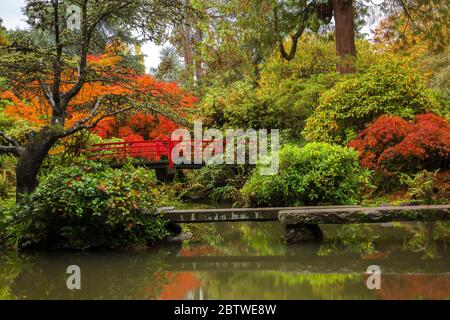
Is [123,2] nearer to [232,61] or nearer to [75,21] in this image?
[75,21]

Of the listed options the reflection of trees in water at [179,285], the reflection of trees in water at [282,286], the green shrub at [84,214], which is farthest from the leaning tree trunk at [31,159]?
the reflection of trees in water at [282,286]

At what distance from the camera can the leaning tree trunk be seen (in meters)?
7.92

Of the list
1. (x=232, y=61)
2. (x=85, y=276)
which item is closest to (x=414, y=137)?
→ (x=85, y=276)

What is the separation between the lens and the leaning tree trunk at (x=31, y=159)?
26.0ft

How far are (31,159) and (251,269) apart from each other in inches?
160

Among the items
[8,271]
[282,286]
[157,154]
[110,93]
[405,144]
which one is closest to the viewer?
[282,286]

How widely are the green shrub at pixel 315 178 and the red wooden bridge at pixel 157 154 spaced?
4153 mm

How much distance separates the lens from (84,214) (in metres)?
7.21

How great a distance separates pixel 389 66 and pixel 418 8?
2.75 metres

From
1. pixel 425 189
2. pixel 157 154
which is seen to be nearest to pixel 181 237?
pixel 425 189

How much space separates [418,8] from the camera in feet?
45.1

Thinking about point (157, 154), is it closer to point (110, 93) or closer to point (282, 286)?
point (110, 93)

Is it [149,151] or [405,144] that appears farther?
[149,151]

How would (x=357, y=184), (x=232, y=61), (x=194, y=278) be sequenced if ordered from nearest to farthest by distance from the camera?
(x=194, y=278) → (x=357, y=184) → (x=232, y=61)
